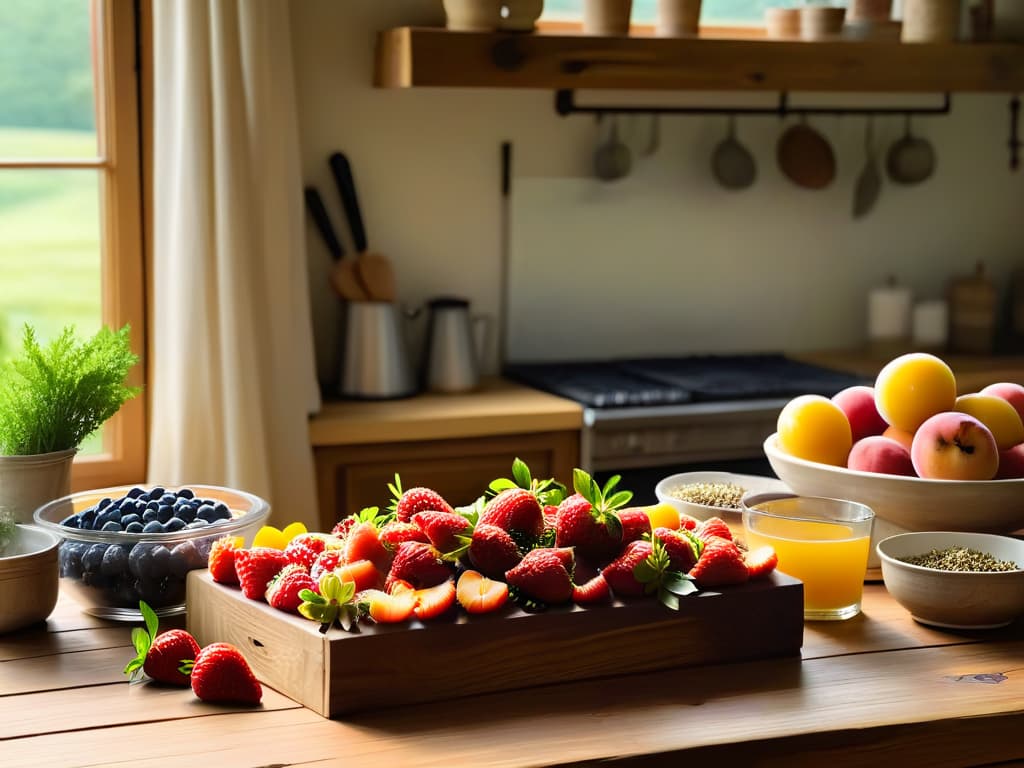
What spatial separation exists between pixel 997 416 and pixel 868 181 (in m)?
2.36

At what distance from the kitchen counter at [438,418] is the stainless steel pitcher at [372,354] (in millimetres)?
36

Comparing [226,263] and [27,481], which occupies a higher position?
[226,263]

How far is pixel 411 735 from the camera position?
1230 mm

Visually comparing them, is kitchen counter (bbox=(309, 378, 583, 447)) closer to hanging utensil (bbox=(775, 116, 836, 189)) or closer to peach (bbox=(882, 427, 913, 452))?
hanging utensil (bbox=(775, 116, 836, 189))

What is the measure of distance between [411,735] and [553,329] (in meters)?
2.54

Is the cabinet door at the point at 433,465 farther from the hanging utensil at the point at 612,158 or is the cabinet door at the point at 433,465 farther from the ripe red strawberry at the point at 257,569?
the ripe red strawberry at the point at 257,569

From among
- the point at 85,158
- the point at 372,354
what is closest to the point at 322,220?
the point at 372,354

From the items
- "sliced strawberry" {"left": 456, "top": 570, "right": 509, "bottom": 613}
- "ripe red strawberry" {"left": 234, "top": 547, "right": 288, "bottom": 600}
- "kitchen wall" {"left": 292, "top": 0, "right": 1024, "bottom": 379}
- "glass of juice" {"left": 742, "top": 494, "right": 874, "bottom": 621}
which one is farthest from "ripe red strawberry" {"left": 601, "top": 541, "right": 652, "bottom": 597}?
"kitchen wall" {"left": 292, "top": 0, "right": 1024, "bottom": 379}

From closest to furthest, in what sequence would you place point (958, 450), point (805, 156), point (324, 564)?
point (324, 564) < point (958, 450) < point (805, 156)

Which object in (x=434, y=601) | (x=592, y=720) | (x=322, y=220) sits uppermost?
(x=322, y=220)

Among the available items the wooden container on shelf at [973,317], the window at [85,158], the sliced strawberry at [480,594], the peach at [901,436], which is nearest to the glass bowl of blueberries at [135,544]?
the sliced strawberry at [480,594]

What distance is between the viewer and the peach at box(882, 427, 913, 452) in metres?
1.71

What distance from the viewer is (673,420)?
10.4ft

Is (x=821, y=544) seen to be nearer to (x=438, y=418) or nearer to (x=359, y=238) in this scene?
(x=438, y=418)
